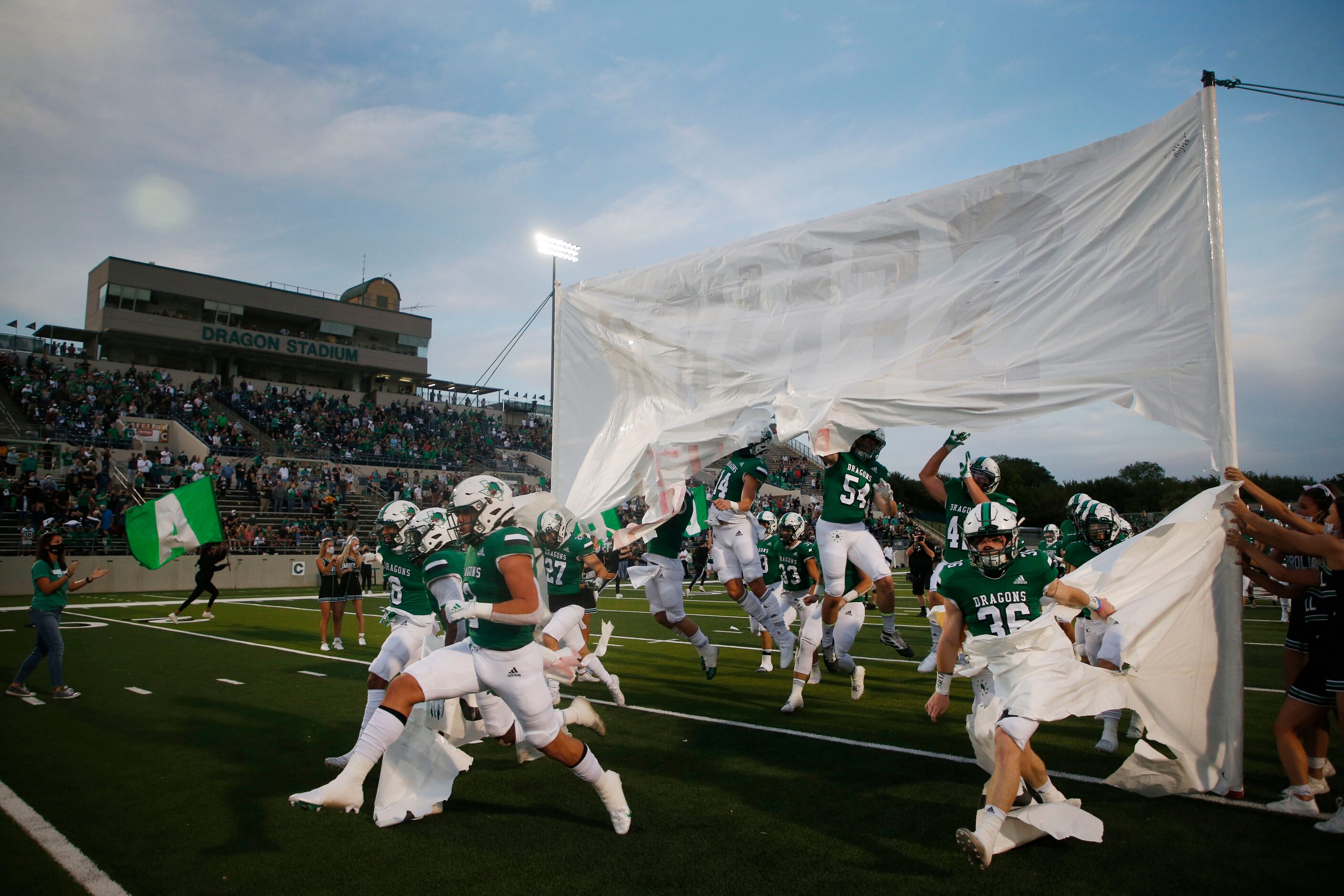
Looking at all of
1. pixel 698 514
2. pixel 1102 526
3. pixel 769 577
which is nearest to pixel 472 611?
pixel 698 514

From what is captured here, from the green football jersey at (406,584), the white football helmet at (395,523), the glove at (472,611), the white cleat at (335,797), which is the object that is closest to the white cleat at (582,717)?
the green football jersey at (406,584)

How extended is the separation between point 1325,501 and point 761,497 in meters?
34.0

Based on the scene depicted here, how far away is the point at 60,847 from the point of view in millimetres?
4586

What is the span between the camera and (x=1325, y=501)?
5.52 meters

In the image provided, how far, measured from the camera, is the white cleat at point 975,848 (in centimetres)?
373

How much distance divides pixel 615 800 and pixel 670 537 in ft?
15.9

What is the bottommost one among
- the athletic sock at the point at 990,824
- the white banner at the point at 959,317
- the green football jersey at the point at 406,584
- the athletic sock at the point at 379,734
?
the athletic sock at the point at 990,824

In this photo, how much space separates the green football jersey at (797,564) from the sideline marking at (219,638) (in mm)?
6118

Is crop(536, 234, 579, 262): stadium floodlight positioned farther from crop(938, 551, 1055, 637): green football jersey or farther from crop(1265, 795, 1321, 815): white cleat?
crop(1265, 795, 1321, 815): white cleat

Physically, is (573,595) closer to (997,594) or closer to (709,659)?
(709,659)

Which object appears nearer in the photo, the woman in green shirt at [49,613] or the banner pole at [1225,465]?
the banner pole at [1225,465]

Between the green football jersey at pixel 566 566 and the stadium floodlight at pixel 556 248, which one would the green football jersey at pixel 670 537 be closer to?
the green football jersey at pixel 566 566

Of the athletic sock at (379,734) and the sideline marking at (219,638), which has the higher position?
the athletic sock at (379,734)

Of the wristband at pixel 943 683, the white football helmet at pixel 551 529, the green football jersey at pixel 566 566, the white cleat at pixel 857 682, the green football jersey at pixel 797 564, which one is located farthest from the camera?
the green football jersey at pixel 797 564
